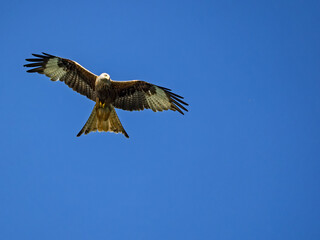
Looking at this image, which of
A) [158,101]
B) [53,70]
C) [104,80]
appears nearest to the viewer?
[104,80]

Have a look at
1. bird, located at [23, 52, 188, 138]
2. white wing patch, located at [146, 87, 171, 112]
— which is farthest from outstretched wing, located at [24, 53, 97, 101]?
white wing patch, located at [146, 87, 171, 112]

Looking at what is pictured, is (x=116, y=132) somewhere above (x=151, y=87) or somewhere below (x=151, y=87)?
below

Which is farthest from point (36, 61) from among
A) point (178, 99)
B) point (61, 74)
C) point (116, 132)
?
point (178, 99)

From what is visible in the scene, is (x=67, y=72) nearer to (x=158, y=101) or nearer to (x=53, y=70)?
(x=53, y=70)

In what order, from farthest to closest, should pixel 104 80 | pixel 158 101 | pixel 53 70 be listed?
pixel 158 101, pixel 53 70, pixel 104 80

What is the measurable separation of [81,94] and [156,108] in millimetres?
1836

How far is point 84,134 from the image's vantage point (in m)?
11.4

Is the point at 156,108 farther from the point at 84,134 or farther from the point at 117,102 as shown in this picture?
the point at 84,134

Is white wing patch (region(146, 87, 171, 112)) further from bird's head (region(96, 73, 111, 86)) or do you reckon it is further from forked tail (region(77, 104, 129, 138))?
bird's head (region(96, 73, 111, 86))

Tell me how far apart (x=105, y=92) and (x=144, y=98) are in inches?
42.1

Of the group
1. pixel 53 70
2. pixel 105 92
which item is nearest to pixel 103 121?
pixel 105 92

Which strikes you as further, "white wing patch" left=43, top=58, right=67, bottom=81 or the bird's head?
"white wing patch" left=43, top=58, right=67, bottom=81

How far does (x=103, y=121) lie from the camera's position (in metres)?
11.5

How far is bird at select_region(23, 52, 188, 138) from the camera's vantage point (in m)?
11.4
